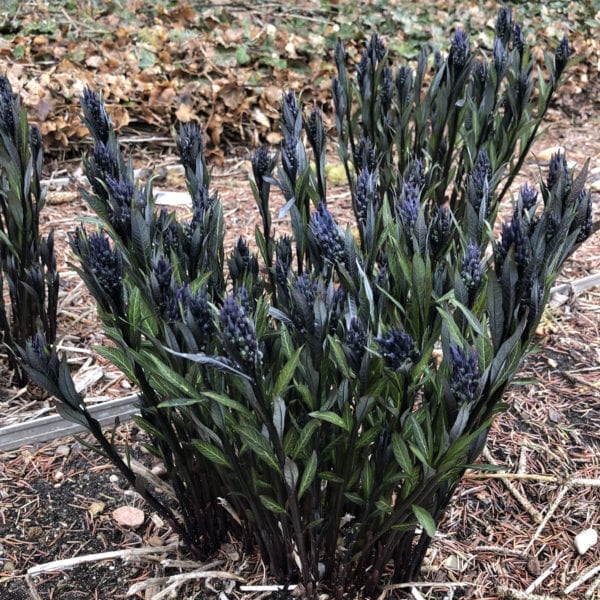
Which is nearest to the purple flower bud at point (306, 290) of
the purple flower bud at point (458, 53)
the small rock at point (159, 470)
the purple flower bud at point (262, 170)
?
the purple flower bud at point (262, 170)

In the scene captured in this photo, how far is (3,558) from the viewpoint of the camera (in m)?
2.06

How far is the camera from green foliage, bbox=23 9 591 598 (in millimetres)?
1312

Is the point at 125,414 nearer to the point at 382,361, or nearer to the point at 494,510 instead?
the point at 494,510

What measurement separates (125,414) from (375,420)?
1.31 meters

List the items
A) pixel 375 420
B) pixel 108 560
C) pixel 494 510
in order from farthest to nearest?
pixel 494 510 < pixel 108 560 < pixel 375 420

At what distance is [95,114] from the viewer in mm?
1823

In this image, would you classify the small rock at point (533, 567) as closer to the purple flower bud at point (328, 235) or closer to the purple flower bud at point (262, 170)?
the purple flower bud at point (328, 235)

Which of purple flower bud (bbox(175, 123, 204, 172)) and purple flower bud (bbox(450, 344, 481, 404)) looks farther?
purple flower bud (bbox(175, 123, 204, 172))

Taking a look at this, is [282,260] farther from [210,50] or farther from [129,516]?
[210,50]

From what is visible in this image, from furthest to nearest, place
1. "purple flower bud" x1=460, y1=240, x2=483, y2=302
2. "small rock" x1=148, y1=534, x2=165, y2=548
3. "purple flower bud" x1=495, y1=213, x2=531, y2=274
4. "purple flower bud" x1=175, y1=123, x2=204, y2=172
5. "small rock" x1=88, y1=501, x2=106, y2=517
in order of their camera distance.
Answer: "small rock" x1=88, y1=501, x2=106, y2=517, "small rock" x1=148, y1=534, x2=165, y2=548, "purple flower bud" x1=175, y1=123, x2=204, y2=172, "purple flower bud" x1=460, y1=240, x2=483, y2=302, "purple flower bud" x1=495, y1=213, x2=531, y2=274

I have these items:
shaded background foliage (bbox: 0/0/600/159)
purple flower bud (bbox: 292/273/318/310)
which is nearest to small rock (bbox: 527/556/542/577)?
purple flower bud (bbox: 292/273/318/310)

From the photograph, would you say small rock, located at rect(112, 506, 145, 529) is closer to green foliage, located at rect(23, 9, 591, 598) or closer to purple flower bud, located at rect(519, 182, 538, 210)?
green foliage, located at rect(23, 9, 591, 598)

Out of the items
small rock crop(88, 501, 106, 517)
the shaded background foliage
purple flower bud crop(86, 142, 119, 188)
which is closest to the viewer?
purple flower bud crop(86, 142, 119, 188)

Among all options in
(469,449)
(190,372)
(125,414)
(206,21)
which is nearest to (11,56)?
(206,21)
